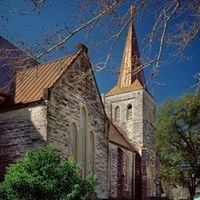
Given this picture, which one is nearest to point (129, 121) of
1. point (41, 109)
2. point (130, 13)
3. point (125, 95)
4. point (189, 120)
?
point (125, 95)

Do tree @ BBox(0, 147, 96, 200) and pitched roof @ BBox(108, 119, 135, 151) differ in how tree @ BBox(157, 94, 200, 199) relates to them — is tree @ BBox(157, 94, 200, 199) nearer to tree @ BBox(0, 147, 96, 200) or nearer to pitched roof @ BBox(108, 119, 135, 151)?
pitched roof @ BBox(108, 119, 135, 151)

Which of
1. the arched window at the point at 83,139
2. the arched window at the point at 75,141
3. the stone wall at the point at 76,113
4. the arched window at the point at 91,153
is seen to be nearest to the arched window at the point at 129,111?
the stone wall at the point at 76,113

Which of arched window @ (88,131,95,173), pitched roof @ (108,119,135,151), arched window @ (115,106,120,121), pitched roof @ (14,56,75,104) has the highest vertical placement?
arched window @ (115,106,120,121)

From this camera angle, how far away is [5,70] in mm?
22234

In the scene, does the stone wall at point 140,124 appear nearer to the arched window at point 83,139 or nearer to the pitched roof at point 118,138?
the pitched roof at point 118,138

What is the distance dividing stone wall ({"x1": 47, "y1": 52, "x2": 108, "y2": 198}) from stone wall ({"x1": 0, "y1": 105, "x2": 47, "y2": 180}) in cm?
38

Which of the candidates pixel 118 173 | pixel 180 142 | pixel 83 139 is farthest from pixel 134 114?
pixel 83 139

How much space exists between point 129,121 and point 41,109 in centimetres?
2082

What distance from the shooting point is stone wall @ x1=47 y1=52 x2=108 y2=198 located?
60.3 ft

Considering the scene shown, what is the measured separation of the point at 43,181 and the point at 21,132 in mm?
5055

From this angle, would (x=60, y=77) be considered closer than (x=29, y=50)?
No

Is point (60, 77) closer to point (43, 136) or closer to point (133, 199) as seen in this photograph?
point (43, 136)

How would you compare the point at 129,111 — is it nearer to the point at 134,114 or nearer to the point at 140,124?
the point at 134,114

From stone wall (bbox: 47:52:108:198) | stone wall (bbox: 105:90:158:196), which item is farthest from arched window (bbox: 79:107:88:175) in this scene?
stone wall (bbox: 105:90:158:196)
